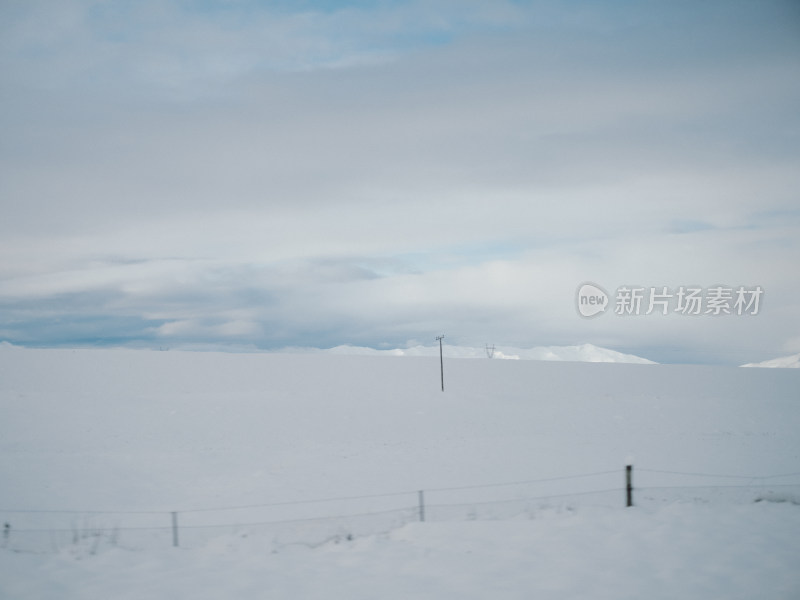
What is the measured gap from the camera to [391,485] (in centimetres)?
2247

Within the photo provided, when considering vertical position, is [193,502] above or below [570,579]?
below

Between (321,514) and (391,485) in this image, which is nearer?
(321,514)

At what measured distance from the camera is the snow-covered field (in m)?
10.3

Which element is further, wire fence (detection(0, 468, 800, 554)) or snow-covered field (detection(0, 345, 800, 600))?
wire fence (detection(0, 468, 800, 554))

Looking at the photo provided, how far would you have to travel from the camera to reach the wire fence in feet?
41.5

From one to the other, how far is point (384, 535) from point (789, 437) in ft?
101

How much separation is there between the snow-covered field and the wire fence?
0.31 ft

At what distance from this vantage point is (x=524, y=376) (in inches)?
2453

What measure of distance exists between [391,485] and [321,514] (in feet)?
14.8

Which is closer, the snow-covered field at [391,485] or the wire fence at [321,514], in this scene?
the snow-covered field at [391,485]

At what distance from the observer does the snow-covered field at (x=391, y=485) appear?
10.3 m

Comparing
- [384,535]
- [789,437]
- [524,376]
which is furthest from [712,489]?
[524,376]

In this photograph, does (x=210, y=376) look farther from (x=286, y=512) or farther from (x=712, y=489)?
(x=712, y=489)

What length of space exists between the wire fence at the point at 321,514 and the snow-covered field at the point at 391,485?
0.31ft
